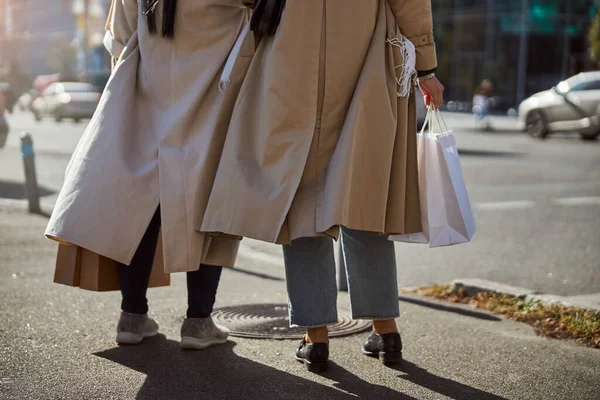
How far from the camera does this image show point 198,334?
4004 millimetres

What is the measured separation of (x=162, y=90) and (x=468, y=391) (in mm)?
1691

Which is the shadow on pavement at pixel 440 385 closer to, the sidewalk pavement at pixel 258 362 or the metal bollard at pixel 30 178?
the sidewalk pavement at pixel 258 362

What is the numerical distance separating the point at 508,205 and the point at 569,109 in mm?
13800

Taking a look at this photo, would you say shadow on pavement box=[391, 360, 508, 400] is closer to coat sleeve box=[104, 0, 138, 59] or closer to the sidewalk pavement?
the sidewalk pavement

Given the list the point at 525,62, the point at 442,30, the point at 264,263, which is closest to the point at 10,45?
the point at 442,30

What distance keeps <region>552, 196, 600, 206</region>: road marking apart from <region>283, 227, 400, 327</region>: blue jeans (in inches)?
280

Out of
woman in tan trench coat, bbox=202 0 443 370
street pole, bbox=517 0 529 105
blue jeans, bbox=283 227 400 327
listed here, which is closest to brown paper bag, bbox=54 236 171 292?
woman in tan trench coat, bbox=202 0 443 370

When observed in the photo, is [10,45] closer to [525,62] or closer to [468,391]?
[525,62]

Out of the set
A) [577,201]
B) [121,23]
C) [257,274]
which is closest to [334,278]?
[121,23]

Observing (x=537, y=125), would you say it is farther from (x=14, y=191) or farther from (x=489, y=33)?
(x=489, y=33)

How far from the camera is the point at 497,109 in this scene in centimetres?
4112

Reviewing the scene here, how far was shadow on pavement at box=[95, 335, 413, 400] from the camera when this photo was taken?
3.38 m

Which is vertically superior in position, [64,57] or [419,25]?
[419,25]

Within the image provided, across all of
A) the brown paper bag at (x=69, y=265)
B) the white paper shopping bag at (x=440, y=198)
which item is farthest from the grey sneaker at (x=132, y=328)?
the white paper shopping bag at (x=440, y=198)
